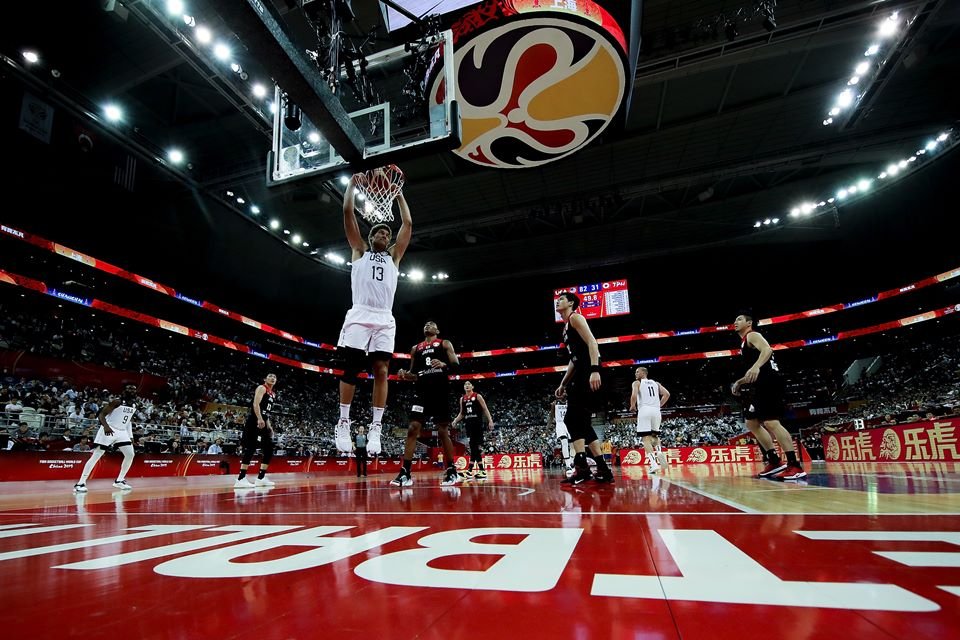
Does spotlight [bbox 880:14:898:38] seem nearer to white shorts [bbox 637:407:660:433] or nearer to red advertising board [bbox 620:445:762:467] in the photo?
white shorts [bbox 637:407:660:433]

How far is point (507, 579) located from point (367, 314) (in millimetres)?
3168

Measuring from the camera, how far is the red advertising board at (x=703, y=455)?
54.6 ft

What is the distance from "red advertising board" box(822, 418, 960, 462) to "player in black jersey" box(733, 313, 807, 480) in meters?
6.17

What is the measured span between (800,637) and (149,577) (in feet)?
5.72

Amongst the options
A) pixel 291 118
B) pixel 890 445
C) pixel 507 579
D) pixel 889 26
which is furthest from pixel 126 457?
pixel 889 26

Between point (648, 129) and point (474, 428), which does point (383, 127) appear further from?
point (648, 129)

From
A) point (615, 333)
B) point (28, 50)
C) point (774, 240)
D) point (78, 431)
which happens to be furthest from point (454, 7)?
point (615, 333)

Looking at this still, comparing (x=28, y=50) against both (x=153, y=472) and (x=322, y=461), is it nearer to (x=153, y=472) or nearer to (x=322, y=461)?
(x=153, y=472)

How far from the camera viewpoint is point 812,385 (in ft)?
96.4

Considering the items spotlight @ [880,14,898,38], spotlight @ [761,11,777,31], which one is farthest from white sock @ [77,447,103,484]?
spotlight @ [880,14,898,38]

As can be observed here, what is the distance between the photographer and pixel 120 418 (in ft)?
26.6

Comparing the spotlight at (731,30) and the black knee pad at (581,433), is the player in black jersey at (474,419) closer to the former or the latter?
the black knee pad at (581,433)

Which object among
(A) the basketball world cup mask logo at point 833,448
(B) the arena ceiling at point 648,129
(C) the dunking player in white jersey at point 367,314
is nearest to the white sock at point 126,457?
(B) the arena ceiling at point 648,129

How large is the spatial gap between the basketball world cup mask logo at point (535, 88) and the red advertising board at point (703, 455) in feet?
39.2
